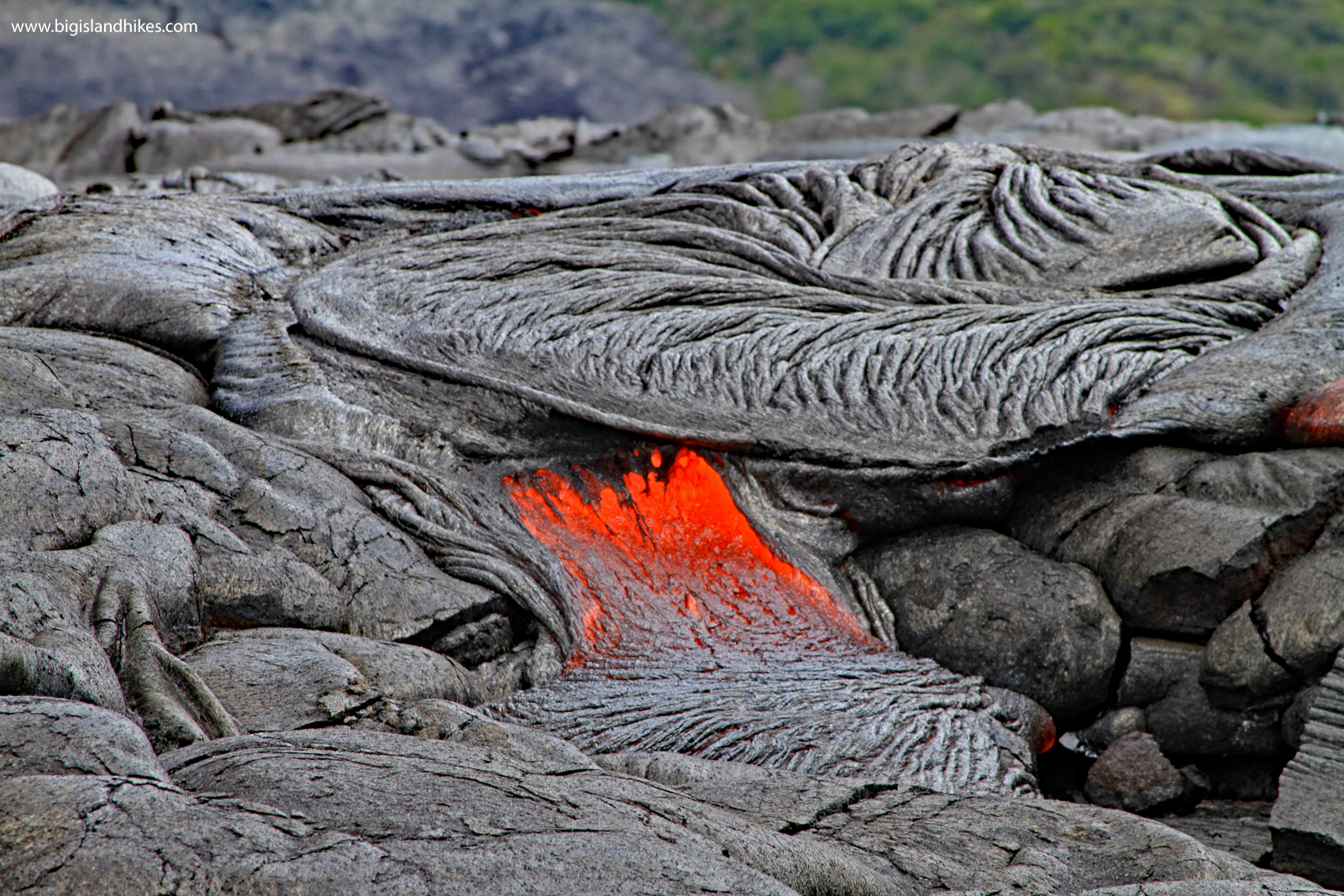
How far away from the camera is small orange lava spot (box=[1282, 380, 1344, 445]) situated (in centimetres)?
409

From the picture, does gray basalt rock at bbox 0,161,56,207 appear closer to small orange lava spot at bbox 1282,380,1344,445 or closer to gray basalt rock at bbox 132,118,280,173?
gray basalt rock at bbox 132,118,280,173

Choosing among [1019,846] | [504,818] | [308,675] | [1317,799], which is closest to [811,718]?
[1019,846]

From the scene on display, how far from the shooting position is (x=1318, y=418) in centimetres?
415

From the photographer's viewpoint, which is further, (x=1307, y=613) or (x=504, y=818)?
(x=1307, y=613)

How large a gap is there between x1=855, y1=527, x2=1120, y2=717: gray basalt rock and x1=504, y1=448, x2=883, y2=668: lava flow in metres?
0.27

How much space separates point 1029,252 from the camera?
5637 millimetres

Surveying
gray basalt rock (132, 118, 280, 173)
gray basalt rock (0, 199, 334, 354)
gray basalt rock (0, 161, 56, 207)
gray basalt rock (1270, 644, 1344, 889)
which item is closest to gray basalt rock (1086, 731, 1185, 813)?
gray basalt rock (1270, 644, 1344, 889)

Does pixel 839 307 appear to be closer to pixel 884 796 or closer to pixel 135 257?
pixel 884 796

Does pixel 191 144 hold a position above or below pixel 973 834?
above

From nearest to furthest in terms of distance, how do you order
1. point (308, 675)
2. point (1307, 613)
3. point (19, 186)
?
point (308, 675)
point (1307, 613)
point (19, 186)

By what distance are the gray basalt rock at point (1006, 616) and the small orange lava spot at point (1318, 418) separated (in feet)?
3.46

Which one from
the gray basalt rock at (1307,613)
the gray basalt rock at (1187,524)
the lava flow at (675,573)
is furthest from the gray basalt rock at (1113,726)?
the lava flow at (675,573)

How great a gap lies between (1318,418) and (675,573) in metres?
2.73

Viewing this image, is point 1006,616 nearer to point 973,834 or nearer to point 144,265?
point 973,834
